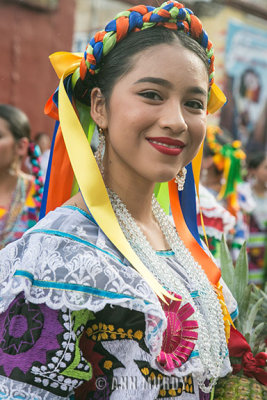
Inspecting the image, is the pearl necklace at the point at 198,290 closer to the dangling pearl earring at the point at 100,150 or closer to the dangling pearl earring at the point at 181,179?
the dangling pearl earring at the point at 100,150

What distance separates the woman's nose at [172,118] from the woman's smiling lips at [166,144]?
0.03 m

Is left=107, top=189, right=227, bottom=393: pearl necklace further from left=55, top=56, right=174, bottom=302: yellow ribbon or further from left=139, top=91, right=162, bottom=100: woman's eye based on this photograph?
left=139, top=91, right=162, bottom=100: woman's eye

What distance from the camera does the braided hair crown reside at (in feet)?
4.77

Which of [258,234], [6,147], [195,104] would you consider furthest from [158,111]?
[258,234]

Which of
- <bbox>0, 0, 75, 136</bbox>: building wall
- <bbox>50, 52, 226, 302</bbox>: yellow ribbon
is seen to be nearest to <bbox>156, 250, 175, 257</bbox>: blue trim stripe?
<bbox>50, 52, 226, 302</bbox>: yellow ribbon

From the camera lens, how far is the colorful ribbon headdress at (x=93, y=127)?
142 cm

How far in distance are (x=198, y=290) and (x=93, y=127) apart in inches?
24.1

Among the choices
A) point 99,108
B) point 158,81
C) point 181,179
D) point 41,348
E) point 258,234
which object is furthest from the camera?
point 258,234

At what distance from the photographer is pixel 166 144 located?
140cm

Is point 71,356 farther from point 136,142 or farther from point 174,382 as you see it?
point 136,142

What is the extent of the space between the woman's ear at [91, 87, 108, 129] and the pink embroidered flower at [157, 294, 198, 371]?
530mm

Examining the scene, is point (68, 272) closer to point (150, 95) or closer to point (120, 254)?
point (120, 254)

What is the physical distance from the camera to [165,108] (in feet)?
4.53

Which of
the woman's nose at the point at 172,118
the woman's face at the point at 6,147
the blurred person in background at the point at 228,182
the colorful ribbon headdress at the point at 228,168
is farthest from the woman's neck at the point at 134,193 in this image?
the colorful ribbon headdress at the point at 228,168
